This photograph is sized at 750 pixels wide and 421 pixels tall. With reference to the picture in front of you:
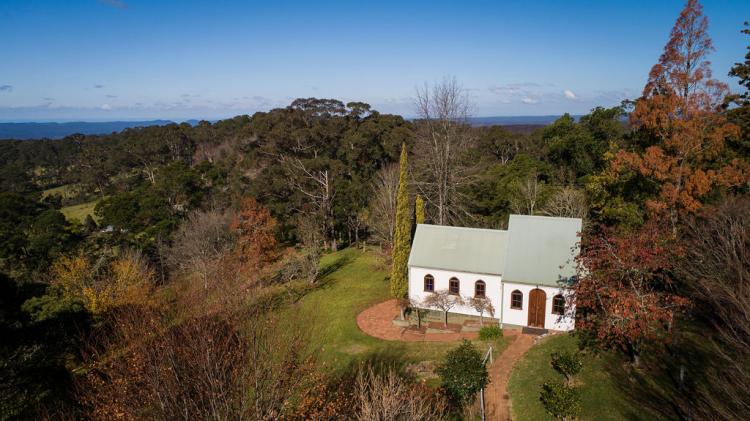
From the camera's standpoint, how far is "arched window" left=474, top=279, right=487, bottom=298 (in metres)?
21.1

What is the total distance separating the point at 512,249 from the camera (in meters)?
20.9

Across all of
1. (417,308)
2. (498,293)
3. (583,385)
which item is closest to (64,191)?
(417,308)

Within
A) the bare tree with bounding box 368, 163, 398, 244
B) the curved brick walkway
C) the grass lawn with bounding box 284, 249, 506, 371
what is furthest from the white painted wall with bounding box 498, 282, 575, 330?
the bare tree with bounding box 368, 163, 398, 244

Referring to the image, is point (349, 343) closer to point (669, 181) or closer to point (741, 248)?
point (741, 248)

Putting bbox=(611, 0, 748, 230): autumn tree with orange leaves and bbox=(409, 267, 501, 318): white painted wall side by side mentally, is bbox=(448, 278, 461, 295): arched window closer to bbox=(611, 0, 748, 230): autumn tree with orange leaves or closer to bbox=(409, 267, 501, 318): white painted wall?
bbox=(409, 267, 501, 318): white painted wall

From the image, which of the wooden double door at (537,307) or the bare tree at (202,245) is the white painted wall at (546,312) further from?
the bare tree at (202,245)

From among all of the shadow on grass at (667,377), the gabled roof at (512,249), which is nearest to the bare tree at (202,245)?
the gabled roof at (512,249)

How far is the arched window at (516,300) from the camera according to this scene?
2016 centimetres

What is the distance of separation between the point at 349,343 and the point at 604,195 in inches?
803

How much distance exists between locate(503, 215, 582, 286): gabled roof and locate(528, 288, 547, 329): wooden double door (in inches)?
25.4

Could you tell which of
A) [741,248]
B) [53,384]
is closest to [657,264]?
[741,248]

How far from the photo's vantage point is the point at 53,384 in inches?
559

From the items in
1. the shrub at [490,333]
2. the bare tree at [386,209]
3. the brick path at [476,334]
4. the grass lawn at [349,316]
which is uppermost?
the bare tree at [386,209]

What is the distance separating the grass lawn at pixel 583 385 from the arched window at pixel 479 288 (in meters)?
3.59
